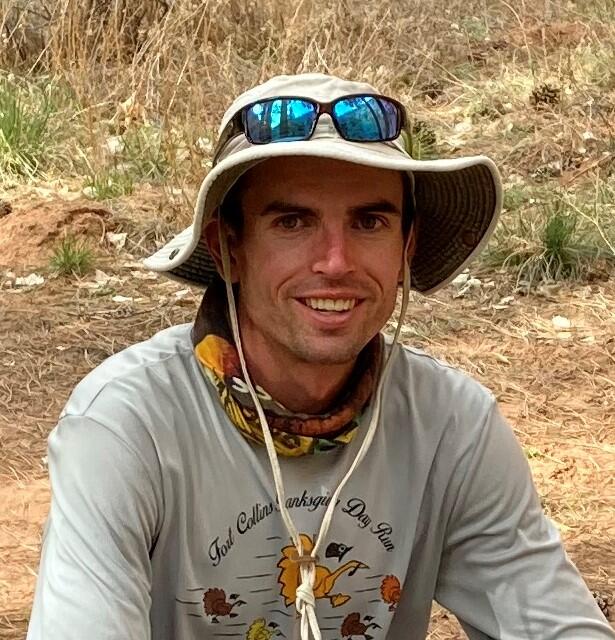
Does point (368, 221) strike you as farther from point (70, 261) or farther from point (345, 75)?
point (345, 75)

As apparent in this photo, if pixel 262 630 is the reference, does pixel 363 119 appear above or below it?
above

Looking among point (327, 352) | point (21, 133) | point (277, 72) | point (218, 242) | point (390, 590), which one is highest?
point (218, 242)

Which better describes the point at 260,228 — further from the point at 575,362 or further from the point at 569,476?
the point at 575,362

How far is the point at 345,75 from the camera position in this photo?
6.58m

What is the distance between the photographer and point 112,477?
1730 millimetres

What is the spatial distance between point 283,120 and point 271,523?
24.7 inches

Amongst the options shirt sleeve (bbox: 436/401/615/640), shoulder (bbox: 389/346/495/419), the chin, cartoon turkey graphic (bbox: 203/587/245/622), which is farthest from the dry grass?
the chin

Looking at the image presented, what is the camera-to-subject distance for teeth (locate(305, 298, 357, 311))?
1845mm

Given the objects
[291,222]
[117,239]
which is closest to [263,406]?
[291,222]

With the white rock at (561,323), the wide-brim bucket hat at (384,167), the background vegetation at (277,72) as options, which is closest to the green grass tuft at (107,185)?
the background vegetation at (277,72)

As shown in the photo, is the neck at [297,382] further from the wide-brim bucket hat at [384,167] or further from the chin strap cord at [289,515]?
the wide-brim bucket hat at [384,167]

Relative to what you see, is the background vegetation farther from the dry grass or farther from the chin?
the chin

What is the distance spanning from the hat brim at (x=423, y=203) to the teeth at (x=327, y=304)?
0.68ft

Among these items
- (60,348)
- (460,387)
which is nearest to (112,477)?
(460,387)
